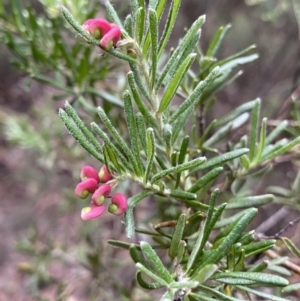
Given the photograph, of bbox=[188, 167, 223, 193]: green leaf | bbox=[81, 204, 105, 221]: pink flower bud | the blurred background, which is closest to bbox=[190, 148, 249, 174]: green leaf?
bbox=[188, 167, 223, 193]: green leaf

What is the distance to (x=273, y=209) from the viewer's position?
1331 millimetres

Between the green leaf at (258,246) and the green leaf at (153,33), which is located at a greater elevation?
the green leaf at (153,33)

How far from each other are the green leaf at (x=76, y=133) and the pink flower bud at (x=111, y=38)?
0.20 feet

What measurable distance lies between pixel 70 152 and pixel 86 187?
0.76 m

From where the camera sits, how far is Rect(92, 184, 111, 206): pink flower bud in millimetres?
346

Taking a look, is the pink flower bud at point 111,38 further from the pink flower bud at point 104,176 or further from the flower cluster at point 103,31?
the pink flower bud at point 104,176

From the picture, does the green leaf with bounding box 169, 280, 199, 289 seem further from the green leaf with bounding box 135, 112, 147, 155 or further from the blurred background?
the blurred background

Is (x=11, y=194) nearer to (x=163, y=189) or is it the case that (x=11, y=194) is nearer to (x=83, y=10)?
(x=83, y=10)

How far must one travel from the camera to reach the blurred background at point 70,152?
0.86 metres

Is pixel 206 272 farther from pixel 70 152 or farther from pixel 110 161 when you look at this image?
pixel 70 152

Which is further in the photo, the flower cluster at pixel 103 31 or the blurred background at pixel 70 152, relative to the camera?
the blurred background at pixel 70 152

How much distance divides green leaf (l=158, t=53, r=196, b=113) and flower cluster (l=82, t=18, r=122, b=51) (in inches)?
2.3

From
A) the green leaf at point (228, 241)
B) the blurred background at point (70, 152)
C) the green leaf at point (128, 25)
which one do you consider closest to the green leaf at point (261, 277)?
the green leaf at point (228, 241)

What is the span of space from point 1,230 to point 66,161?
96cm
